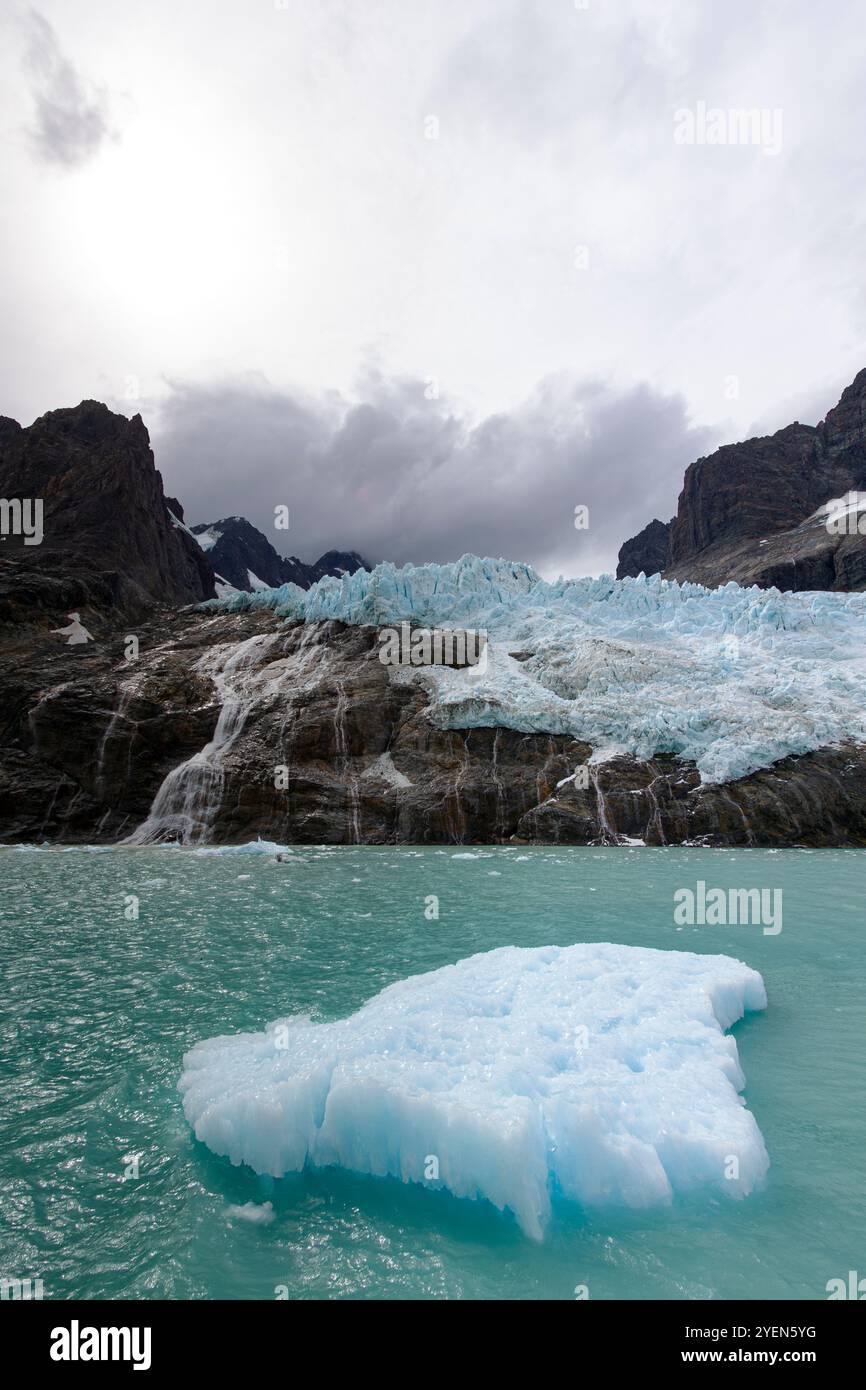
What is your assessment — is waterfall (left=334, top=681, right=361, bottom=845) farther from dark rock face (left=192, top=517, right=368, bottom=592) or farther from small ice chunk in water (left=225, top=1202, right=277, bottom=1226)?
dark rock face (left=192, top=517, right=368, bottom=592)

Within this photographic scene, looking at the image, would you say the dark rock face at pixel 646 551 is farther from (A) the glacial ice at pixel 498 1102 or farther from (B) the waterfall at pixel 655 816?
(A) the glacial ice at pixel 498 1102

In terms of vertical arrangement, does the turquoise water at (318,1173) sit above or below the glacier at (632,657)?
below

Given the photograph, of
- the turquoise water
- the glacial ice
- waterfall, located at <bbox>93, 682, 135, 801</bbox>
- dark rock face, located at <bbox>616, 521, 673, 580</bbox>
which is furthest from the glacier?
dark rock face, located at <bbox>616, 521, 673, 580</bbox>

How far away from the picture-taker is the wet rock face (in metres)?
32.7

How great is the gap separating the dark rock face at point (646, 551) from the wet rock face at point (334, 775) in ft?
460

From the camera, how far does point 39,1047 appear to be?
22.5ft

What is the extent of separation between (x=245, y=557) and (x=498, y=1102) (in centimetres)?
17700

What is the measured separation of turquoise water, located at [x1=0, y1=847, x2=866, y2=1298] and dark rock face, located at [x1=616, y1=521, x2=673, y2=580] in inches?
6431

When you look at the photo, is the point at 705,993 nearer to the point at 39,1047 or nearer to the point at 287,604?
the point at 39,1047

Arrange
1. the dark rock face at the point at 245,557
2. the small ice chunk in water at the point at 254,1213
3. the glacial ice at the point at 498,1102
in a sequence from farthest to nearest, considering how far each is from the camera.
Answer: the dark rock face at the point at 245,557 < the glacial ice at the point at 498,1102 < the small ice chunk in water at the point at 254,1213

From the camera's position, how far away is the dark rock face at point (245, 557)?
161 m

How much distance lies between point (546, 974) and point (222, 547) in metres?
172

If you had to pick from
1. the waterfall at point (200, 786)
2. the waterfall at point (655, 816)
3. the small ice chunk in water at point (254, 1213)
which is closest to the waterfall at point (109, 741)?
the waterfall at point (200, 786)

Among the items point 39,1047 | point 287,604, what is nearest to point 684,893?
point 39,1047
